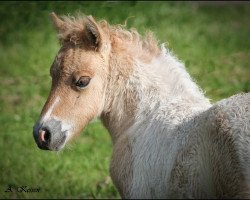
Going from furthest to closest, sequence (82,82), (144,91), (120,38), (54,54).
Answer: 1. (54,54)
2. (120,38)
3. (144,91)
4. (82,82)

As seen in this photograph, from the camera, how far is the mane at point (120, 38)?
17.7ft

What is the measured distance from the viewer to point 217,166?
→ 15.0 feet

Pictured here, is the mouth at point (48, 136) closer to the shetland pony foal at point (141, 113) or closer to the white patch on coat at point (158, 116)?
the shetland pony foal at point (141, 113)

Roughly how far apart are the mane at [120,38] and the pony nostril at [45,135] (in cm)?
87

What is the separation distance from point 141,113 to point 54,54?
5.39 meters

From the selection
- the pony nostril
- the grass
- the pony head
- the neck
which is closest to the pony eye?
the pony head

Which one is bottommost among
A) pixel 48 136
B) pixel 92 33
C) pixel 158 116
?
pixel 48 136

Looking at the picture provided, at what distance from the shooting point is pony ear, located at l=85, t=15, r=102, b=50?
5.21m

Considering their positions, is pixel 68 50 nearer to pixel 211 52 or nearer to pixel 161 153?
pixel 161 153

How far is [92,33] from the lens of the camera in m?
5.28

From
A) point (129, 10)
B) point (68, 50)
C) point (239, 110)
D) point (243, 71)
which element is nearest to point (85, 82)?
point (68, 50)
